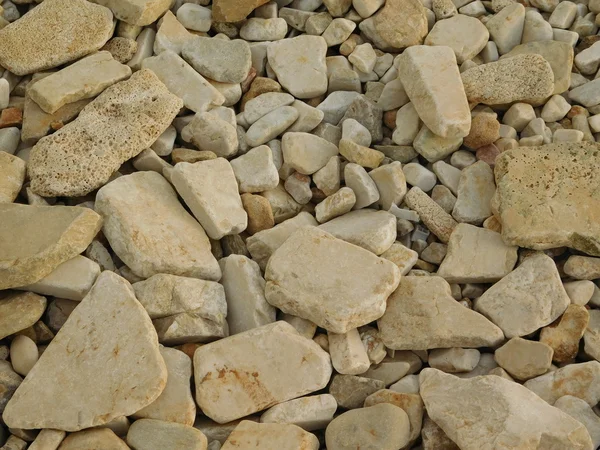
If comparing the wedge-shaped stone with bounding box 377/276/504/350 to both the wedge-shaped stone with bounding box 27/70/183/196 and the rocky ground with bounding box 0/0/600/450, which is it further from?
the wedge-shaped stone with bounding box 27/70/183/196

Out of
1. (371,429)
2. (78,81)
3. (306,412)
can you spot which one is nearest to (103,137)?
(78,81)

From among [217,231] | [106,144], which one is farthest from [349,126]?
[106,144]

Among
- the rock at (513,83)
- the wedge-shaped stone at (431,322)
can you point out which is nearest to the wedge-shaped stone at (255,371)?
the wedge-shaped stone at (431,322)

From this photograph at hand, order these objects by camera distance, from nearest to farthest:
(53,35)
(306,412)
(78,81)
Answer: (306,412) → (78,81) → (53,35)

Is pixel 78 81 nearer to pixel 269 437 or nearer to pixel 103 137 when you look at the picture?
pixel 103 137

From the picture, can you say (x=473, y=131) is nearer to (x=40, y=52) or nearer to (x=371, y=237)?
(x=371, y=237)

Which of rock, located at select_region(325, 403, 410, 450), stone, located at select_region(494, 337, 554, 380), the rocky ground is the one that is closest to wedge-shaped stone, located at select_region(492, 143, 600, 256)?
the rocky ground
